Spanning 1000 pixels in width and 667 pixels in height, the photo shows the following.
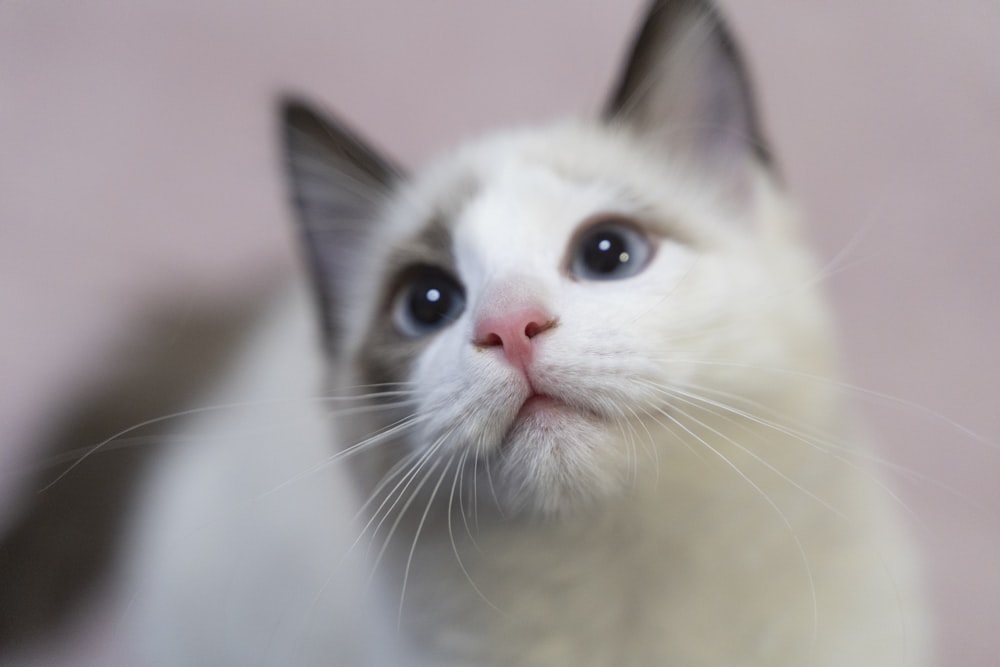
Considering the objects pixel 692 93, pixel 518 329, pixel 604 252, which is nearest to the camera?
pixel 518 329

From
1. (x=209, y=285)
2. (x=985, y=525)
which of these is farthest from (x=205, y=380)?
(x=985, y=525)

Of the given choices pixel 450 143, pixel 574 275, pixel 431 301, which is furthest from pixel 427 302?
pixel 450 143

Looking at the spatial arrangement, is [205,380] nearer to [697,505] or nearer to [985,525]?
[697,505]

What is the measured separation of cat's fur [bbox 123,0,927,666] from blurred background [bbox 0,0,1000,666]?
0.39ft

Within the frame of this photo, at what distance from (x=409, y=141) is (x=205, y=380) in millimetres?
399

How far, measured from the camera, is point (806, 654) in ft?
2.18

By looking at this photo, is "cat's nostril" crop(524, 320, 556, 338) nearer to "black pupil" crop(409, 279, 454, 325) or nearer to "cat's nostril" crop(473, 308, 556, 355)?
"cat's nostril" crop(473, 308, 556, 355)

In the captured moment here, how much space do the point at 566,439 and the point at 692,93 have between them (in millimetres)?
382

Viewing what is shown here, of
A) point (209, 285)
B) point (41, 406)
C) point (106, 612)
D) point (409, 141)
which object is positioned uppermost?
point (409, 141)

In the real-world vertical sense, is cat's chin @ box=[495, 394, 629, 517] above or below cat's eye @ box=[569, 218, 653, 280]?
below

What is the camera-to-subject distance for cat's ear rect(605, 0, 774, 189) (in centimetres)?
68

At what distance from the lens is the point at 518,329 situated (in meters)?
0.50

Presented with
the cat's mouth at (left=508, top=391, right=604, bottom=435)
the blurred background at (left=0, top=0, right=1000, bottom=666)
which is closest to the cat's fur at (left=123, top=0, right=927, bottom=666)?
the cat's mouth at (left=508, top=391, right=604, bottom=435)

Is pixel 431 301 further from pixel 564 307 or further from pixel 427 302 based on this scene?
pixel 564 307
